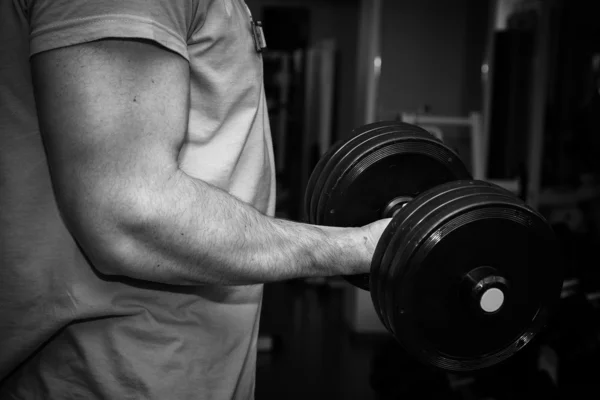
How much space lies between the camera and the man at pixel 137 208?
0.55 m

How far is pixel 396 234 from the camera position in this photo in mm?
677

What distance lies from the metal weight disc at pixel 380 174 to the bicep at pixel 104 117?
0.38 meters

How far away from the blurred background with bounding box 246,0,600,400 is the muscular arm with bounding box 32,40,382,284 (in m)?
1.64

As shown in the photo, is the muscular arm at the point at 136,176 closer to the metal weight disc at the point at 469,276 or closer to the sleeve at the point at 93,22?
the sleeve at the point at 93,22

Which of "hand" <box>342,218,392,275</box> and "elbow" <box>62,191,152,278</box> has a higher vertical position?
"elbow" <box>62,191,152,278</box>

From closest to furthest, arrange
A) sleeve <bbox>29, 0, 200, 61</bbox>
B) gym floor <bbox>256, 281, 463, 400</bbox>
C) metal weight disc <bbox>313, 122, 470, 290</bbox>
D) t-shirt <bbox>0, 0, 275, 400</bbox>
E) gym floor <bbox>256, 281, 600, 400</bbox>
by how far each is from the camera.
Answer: sleeve <bbox>29, 0, 200, 61</bbox> < t-shirt <bbox>0, 0, 275, 400</bbox> < metal weight disc <bbox>313, 122, 470, 290</bbox> < gym floor <bbox>256, 281, 600, 400</bbox> < gym floor <bbox>256, 281, 463, 400</bbox>

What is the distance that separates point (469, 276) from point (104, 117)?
17.7 inches

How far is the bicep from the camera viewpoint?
0.54 m

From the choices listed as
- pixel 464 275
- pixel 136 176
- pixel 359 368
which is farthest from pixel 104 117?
pixel 359 368

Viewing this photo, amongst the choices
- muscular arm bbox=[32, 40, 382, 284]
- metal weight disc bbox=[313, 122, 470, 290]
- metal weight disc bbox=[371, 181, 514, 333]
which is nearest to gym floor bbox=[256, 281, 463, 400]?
metal weight disc bbox=[313, 122, 470, 290]

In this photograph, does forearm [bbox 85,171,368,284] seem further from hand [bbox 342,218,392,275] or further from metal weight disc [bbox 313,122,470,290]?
metal weight disc [bbox 313,122,470,290]

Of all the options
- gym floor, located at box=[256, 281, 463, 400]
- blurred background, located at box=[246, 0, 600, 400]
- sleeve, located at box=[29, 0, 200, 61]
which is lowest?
gym floor, located at box=[256, 281, 463, 400]

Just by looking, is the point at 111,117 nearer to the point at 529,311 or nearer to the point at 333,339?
the point at 529,311

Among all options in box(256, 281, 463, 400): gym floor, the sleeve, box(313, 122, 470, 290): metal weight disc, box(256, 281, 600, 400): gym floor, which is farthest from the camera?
box(256, 281, 463, 400): gym floor
